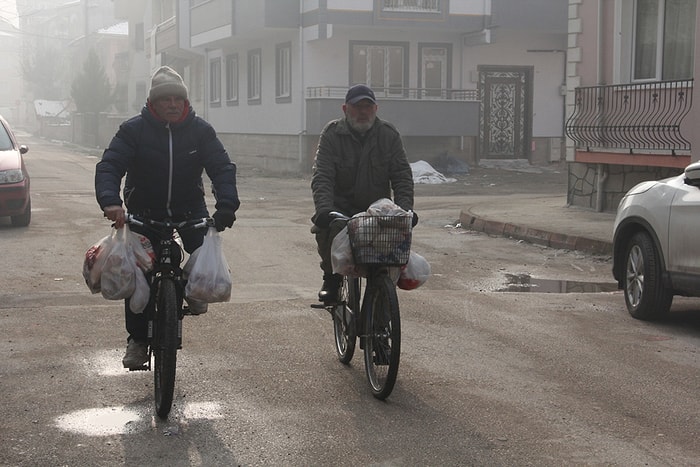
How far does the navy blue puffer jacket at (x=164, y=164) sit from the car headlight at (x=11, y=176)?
981cm

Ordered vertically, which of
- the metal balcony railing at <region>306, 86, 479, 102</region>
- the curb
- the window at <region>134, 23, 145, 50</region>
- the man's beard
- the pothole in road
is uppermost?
the window at <region>134, 23, 145, 50</region>

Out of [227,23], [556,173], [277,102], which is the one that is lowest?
[556,173]

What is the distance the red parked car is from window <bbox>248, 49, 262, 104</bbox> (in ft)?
63.7

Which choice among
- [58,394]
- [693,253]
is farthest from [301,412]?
[693,253]

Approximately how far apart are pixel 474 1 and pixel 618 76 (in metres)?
14.3

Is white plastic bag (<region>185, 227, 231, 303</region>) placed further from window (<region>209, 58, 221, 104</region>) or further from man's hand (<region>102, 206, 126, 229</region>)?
window (<region>209, 58, 221, 104</region>)

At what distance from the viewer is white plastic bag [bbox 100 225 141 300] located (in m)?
5.73

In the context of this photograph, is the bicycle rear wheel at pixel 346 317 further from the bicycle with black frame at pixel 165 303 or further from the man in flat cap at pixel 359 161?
the bicycle with black frame at pixel 165 303

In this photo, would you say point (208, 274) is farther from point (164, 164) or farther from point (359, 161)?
point (359, 161)

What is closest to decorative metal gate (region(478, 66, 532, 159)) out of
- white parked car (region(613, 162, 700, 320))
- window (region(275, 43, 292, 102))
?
window (region(275, 43, 292, 102))

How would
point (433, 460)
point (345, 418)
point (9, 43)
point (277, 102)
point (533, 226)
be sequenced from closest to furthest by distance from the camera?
point (433, 460) → point (345, 418) → point (533, 226) → point (277, 102) → point (9, 43)

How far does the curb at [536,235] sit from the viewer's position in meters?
13.5

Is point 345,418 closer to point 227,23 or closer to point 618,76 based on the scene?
point 618,76

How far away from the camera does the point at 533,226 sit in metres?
15.3
